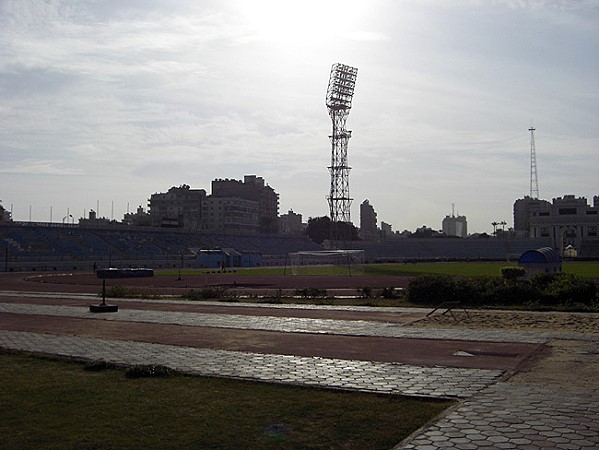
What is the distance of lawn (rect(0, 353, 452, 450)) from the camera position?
7.71m

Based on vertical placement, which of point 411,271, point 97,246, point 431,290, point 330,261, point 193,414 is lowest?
point 193,414

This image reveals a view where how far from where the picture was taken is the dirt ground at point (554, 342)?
444 inches

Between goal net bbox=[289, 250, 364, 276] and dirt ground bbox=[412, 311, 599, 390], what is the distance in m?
47.2

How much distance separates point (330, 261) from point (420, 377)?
8249 centimetres

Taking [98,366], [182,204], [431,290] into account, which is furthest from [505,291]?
[182,204]

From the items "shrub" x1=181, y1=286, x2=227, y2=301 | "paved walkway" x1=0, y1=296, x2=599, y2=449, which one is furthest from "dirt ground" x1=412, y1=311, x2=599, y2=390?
"shrub" x1=181, y1=286, x2=227, y2=301

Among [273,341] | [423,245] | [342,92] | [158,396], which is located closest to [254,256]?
[342,92]

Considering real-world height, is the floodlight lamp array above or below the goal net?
above

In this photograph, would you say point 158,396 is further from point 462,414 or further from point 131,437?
point 462,414

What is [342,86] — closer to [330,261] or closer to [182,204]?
[330,261]

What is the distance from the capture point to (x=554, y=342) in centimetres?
1583

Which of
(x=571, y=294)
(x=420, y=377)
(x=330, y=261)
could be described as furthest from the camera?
(x=330, y=261)

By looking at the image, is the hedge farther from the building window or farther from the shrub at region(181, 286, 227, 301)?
the building window

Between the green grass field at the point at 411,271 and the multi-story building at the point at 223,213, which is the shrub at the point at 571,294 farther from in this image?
the multi-story building at the point at 223,213
